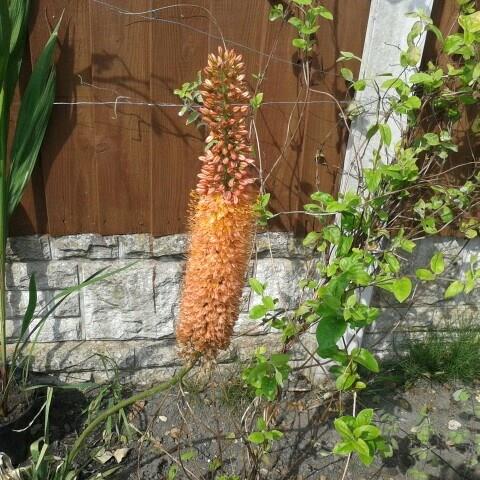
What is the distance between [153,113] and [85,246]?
30.2 inches

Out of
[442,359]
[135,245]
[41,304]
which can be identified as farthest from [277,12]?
[442,359]

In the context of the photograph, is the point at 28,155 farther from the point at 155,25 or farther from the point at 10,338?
the point at 10,338

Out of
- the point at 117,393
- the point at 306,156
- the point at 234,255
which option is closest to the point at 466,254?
the point at 306,156

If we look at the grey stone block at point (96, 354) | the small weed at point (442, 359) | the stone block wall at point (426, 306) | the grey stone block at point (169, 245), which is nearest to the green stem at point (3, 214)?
the grey stone block at point (96, 354)

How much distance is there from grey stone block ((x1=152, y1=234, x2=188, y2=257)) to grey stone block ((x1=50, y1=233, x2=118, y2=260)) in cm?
21

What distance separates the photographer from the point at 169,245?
278cm

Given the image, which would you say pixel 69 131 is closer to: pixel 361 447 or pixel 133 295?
pixel 133 295

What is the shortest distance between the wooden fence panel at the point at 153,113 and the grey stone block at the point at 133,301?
231mm

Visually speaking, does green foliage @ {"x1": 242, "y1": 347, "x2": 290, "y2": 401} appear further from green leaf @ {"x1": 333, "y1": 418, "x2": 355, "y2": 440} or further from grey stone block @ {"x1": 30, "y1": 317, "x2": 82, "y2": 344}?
grey stone block @ {"x1": 30, "y1": 317, "x2": 82, "y2": 344}

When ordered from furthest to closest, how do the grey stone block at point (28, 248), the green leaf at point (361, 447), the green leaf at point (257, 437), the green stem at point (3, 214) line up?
1. the grey stone block at point (28, 248)
2. the green stem at point (3, 214)
3. the green leaf at point (257, 437)
4. the green leaf at point (361, 447)

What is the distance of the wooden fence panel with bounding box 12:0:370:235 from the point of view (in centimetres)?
237

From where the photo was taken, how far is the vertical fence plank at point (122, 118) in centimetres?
235

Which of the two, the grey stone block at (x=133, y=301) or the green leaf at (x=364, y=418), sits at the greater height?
the green leaf at (x=364, y=418)

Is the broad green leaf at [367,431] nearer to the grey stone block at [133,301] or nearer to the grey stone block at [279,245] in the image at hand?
the grey stone block at [279,245]
